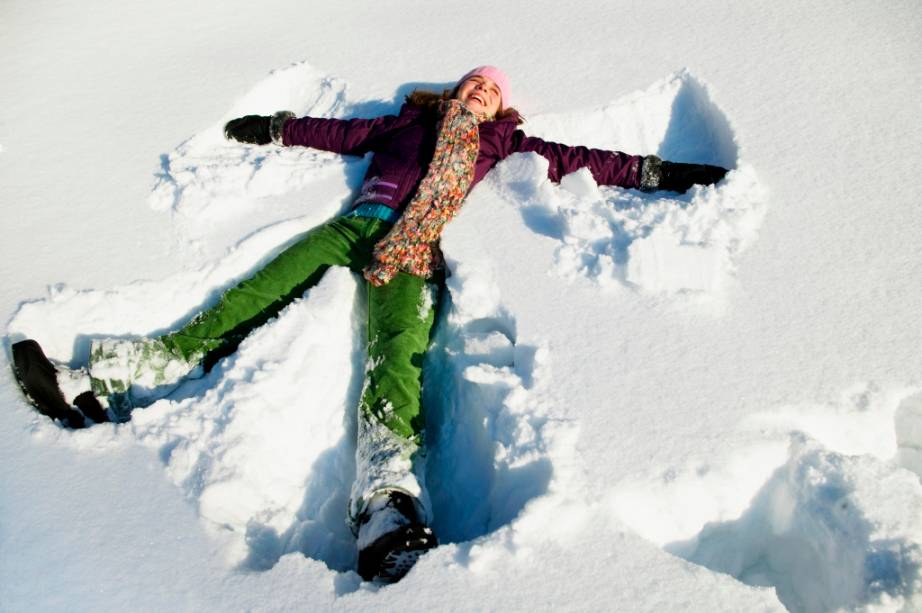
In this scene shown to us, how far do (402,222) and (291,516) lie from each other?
927mm

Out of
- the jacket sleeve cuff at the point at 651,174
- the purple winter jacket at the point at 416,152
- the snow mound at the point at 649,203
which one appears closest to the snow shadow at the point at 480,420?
the snow mound at the point at 649,203

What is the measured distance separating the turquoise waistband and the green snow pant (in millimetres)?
20

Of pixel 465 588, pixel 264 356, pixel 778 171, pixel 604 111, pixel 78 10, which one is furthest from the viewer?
pixel 78 10

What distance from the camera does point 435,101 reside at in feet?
7.78

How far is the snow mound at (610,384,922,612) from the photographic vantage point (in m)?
1.34

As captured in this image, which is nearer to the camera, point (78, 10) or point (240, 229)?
point (240, 229)

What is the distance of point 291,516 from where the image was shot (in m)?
1.59

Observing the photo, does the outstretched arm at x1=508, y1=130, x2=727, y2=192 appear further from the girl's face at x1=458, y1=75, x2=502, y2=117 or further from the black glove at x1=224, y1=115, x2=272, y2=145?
the black glove at x1=224, y1=115, x2=272, y2=145

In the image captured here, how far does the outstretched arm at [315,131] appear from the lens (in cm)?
238

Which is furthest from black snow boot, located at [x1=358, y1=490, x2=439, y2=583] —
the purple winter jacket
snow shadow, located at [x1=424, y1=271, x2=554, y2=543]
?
the purple winter jacket

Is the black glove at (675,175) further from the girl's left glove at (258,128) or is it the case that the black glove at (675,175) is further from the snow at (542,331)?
the girl's left glove at (258,128)

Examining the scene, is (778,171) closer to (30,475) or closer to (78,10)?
(30,475)

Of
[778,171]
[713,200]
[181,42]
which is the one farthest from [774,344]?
[181,42]

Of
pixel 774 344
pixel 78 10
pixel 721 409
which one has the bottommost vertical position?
pixel 721 409
